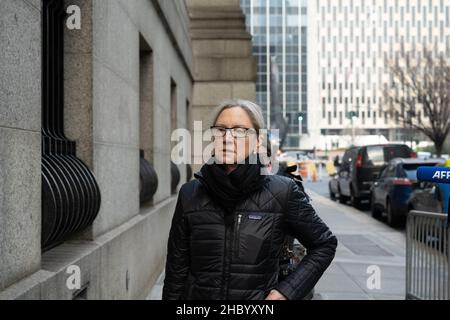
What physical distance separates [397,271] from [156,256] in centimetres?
365

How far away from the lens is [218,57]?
16.3 m

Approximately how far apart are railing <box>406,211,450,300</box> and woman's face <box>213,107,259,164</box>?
3639mm

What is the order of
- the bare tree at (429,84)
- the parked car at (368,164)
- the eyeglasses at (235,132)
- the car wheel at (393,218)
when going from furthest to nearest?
the bare tree at (429,84) → the parked car at (368,164) → the car wheel at (393,218) → the eyeglasses at (235,132)

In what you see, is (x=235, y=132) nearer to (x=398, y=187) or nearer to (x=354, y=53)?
(x=398, y=187)

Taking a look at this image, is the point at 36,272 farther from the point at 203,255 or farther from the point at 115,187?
the point at 115,187

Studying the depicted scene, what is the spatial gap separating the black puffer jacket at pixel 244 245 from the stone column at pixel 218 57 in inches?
510

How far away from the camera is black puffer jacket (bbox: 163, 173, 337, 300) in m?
2.49

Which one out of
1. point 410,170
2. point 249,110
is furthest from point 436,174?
point 410,170

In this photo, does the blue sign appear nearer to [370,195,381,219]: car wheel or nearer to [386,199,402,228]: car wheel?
[386,199,402,228]: car wheel

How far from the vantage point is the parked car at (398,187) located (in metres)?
14.7

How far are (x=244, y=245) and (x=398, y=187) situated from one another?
→ 513 inches

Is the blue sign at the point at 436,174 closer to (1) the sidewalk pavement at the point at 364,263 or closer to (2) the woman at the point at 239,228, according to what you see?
(2) the woman at the point at 239,228

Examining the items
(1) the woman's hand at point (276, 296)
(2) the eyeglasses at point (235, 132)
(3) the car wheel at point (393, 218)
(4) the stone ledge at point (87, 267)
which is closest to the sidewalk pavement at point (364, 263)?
(3) the car wheel at point (393, 218)

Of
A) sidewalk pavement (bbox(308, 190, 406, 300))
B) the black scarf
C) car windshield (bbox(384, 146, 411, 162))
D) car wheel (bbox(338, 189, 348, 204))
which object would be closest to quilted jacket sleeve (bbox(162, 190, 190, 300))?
the black scarf
